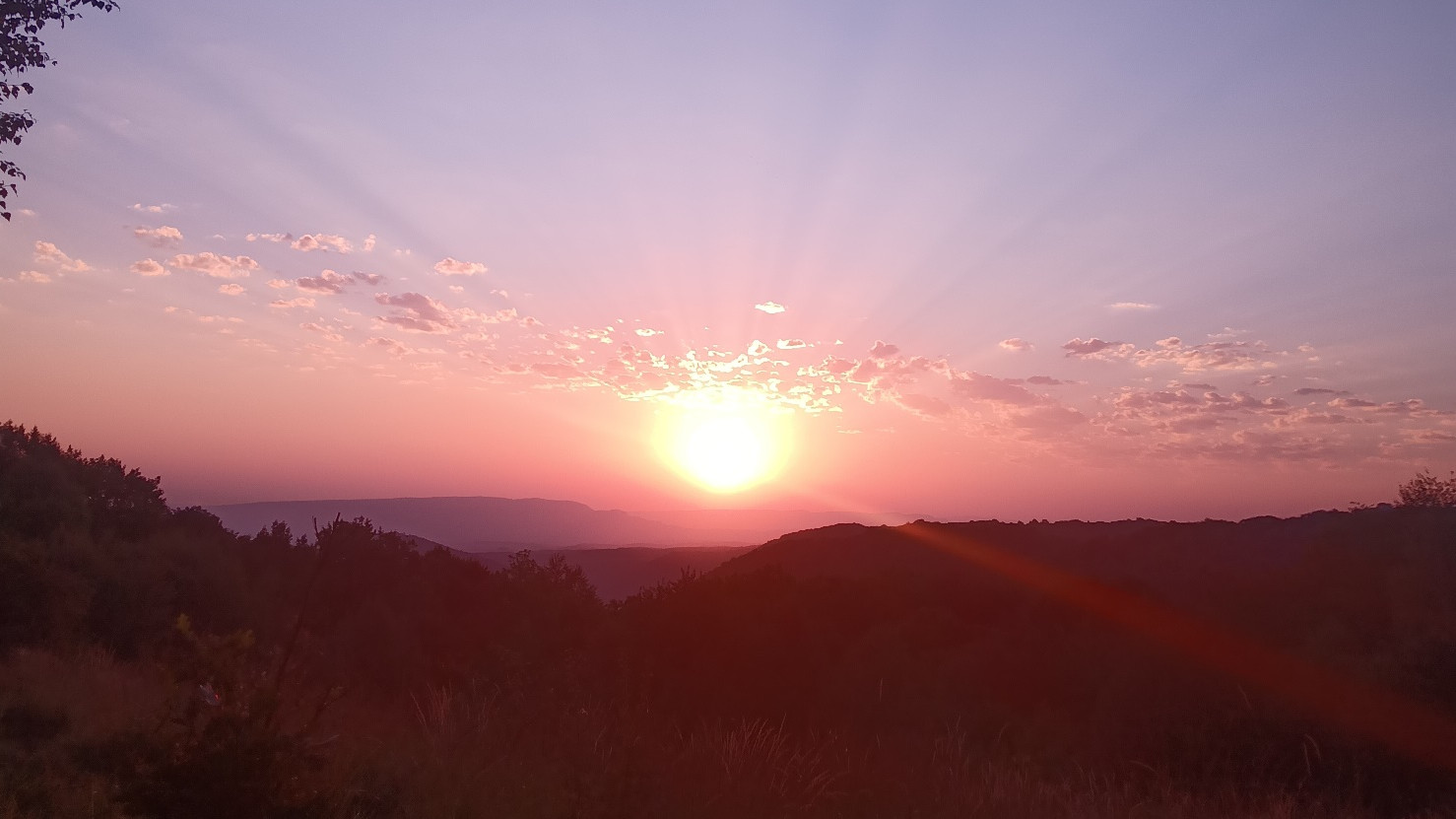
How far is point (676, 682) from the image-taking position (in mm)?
16859

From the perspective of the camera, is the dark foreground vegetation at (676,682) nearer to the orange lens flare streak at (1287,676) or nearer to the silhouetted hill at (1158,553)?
the orange lens flare streak at (1287,676)

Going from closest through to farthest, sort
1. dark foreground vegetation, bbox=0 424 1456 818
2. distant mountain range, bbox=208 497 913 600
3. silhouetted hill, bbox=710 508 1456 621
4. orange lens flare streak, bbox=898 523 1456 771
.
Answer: dark foreground vegetation, bbox=0 424 1456 818 → orange lens flare streak, bbox=898 523 1456 771 → silhouetted hill, bbox=710 508 1456 621 → distant mountain range, bbox=208 497 913 600

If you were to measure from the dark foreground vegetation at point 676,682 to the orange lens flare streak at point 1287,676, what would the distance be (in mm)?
88

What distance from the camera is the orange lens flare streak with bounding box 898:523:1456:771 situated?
13.1m

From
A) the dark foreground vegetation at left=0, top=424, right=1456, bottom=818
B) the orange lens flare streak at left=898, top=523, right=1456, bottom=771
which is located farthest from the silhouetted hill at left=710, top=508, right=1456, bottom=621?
the orange lens flare streak at left=898, top=523, right=1456, bottom=771

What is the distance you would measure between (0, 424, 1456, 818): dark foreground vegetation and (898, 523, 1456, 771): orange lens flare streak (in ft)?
0.29

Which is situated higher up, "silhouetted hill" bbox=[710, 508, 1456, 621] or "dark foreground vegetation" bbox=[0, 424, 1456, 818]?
"silhouetted hill" bbox=[710, 508, 1456, 621]

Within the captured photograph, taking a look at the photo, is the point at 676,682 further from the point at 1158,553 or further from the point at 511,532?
the point at 511,532

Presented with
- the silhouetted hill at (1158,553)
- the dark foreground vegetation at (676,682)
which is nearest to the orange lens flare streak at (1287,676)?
the dark foreground vegetation at (676,682)

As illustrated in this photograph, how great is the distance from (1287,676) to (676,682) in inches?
440

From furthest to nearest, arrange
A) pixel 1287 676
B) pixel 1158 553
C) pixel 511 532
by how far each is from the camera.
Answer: pixel 511 532
pixel 1158 553
pixel 1287 676

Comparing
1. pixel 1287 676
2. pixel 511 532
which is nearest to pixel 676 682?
pixel 1287 676

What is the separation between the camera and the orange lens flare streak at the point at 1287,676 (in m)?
13.1

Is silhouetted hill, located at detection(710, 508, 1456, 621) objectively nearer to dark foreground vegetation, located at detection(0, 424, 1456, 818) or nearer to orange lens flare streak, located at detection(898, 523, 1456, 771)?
dark foreground vegetation, located at detection(0, 424, 1456, 818)
